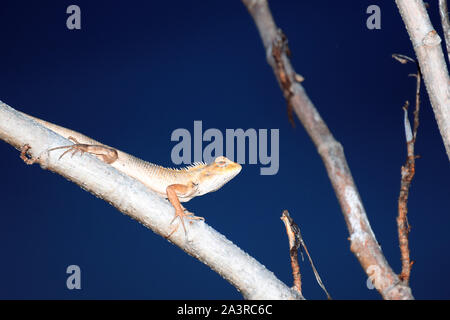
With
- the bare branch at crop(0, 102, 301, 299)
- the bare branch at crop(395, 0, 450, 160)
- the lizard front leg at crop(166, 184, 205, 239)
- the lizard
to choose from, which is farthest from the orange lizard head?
the bare branch at crop(395, 0, 450, 160)

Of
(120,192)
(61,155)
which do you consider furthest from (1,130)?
(120,192)

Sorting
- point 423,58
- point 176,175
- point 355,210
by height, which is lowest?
point 355,210

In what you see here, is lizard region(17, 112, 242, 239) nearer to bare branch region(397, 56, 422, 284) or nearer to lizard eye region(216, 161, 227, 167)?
lizard eye region(216, 161, 227, 167)

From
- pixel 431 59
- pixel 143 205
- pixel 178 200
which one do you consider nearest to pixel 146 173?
pixel 178 200
